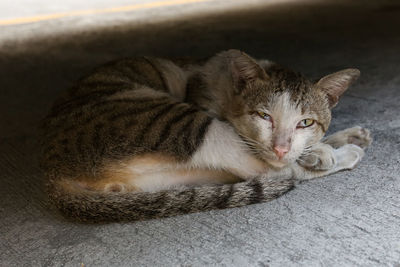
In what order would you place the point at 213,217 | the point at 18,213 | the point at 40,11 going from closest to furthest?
the point at 213,217
the point at 18,213
the point at 40,11

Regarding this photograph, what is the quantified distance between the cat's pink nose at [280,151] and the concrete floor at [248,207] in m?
0.16

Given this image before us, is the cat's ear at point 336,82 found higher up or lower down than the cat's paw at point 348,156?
higher up


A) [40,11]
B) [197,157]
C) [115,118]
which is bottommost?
[40,11]

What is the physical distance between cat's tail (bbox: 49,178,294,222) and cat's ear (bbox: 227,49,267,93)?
534 millimetres

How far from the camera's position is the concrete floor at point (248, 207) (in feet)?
4.78

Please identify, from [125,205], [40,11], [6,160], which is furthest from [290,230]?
[40,11]

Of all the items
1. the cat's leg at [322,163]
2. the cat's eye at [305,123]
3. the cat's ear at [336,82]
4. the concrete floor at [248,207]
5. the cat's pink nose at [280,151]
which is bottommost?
the concrete floor at [248,207]

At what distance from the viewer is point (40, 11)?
23.9 feet

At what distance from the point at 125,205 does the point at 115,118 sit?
41 centimetres

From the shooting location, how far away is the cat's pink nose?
1.79 metres

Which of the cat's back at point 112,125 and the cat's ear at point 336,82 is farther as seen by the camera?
the cat's ear at point 336,82

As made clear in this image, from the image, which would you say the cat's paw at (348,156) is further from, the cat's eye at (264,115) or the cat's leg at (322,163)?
the cat's eye at (264,115)

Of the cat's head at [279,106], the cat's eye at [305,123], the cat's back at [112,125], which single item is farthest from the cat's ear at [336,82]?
the cat's back at [112,125]

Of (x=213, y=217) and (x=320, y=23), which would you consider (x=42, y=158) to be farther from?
(x=320, y=23)
